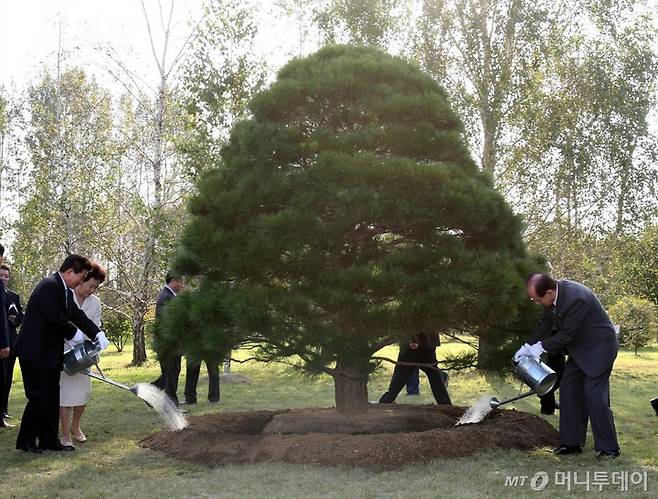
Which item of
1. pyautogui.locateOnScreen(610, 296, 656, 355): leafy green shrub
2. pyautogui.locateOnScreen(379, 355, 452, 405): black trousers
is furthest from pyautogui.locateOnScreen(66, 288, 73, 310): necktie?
pyautogui.locateOnScreen(610, 296, 656, 355): leafy green shrub

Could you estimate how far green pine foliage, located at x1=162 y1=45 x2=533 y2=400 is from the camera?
7121mm

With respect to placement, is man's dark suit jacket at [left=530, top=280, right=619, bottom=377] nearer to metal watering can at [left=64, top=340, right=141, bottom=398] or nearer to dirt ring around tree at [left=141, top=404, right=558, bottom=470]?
dirt ring around tree at [left=141, top=404, right=558, bottom=470]

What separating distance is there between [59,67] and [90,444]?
20.5 metres

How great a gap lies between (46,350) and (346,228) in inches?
116

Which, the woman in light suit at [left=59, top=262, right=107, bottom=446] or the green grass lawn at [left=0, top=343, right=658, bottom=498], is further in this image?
the woman in light suit at [left=59, top=262, right=107, bottom=446]

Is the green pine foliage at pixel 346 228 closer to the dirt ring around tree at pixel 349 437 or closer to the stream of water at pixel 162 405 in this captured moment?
the dirt ring around tree at pixel 349 437

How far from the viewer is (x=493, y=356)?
25.7ft

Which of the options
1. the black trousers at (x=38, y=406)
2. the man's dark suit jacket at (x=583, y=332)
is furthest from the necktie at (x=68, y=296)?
the man's dark suit jacket at (x=583, y=332)

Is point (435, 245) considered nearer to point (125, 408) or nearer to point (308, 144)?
point (308, 144)

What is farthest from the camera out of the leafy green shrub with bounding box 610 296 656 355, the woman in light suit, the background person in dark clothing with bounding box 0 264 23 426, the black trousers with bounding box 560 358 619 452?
the leafy green shrub with bounding box 610 296 656 355

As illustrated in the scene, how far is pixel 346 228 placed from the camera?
7488 millimetres

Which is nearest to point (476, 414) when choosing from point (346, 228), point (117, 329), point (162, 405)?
point (346, 228)

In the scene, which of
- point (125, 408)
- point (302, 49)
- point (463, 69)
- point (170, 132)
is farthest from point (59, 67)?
point (125, 408)

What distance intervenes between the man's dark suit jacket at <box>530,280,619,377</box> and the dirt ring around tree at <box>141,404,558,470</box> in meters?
0.96
